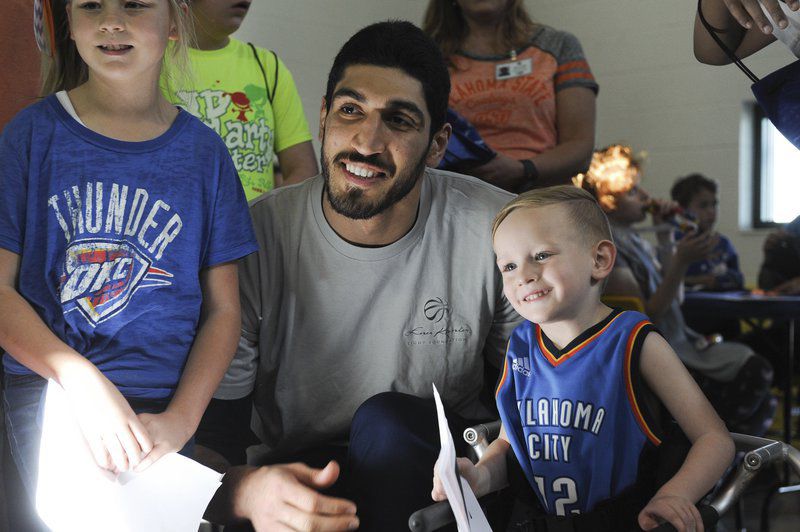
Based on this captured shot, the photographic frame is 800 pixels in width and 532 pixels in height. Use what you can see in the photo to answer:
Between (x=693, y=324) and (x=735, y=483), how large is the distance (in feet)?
11.0

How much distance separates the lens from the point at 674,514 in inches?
40.6

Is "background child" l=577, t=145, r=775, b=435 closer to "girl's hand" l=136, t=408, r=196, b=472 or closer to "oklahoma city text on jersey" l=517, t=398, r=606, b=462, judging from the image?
"oklahoma city text on jersey" l=517, t=398, r=606, b=462

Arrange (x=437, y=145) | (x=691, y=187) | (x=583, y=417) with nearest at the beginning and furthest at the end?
1. (x=583, y=417)
2. (x=437, y=145)
3. (x=691, y=187)

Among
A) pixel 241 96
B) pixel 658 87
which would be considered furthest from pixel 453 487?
pixel 658 87

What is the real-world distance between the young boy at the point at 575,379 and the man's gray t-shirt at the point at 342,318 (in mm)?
233

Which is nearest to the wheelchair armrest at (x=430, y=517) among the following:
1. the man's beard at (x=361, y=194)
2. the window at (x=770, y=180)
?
the man's beard at (x=361, y=194)

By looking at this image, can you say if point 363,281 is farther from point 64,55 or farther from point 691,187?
point 691,187

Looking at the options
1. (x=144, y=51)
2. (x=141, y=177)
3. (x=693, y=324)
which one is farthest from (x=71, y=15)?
(x=693, y=324)

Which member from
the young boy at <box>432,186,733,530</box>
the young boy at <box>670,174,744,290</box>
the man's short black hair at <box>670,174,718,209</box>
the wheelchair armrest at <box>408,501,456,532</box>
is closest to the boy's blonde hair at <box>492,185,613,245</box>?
the young boy at <box>432,186,733,530</box>

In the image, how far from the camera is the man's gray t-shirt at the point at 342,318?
1482mm

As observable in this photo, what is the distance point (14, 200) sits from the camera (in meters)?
1.16

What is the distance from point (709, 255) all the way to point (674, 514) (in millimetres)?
3891

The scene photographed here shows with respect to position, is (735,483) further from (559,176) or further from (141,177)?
(559,176)

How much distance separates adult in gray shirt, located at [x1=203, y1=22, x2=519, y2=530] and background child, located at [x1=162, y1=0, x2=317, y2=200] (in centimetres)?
40
